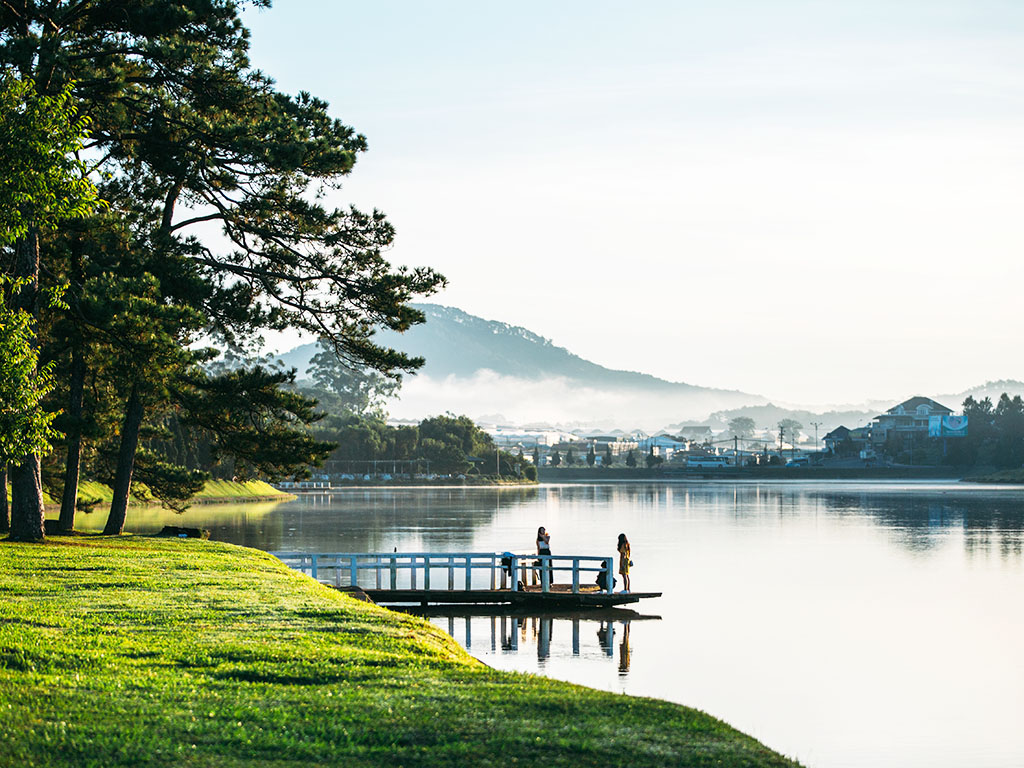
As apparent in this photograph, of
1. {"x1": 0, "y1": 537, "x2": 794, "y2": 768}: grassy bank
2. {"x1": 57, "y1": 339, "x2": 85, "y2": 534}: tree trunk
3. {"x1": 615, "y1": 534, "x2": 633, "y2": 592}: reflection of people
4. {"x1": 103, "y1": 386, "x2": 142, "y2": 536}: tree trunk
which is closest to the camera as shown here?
{"x1": 0, "y1": 537, "x2": 794, "y2": 768}: grassy bank

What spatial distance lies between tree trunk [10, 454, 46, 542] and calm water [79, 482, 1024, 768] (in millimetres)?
12206

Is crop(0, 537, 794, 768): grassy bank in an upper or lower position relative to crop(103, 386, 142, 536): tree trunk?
lower

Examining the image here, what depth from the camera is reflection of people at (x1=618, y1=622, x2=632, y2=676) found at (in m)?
26.8

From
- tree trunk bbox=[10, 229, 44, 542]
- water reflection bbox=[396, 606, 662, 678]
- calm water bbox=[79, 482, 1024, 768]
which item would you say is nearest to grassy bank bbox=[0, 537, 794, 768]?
calm water bbox=[79, 482, 1024, 768]

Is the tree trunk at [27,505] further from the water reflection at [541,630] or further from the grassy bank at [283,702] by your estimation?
the grassy bank at [283,702]

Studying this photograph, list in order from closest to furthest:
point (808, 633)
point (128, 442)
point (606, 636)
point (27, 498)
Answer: point (606, 636), point (808, 633), point (27, 498), point (128, 442)

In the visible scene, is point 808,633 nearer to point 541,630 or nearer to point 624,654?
point 624,654

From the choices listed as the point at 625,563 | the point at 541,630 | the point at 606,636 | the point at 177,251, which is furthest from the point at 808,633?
the point at 177,251

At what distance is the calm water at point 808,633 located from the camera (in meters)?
21.9

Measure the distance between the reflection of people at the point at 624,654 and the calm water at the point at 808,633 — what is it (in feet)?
0.16

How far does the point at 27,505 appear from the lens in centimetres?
3509

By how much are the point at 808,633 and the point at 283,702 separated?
23080 millimetres

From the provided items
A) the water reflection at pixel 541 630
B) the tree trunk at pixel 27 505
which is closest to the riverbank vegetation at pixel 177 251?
the tree trunk at pixel 27 505

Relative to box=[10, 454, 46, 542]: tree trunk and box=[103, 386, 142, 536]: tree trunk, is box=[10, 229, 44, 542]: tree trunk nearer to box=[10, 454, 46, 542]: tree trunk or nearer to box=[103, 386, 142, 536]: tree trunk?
box=[10, 454, 46, 542]: tree trunk
